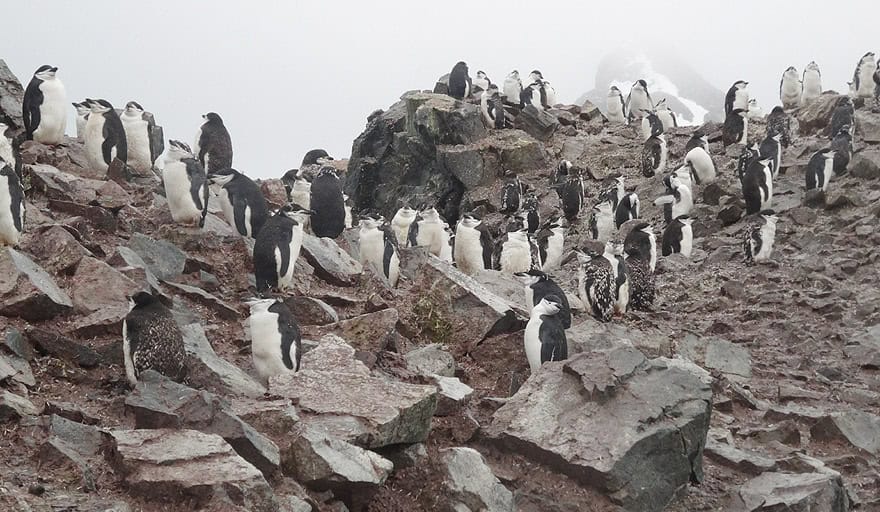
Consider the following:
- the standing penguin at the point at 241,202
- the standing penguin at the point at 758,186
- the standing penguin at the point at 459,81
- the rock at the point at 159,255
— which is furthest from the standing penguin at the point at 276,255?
the standing penguin at the point at 459,81

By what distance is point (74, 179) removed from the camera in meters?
11.9

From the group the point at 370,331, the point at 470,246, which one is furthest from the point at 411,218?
the point at 370,331

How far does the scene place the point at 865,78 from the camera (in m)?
24.9

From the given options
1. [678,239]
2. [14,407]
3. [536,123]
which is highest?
[536,123]

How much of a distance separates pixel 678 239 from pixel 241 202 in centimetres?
949

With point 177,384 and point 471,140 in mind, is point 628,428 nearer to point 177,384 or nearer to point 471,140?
point 177,384

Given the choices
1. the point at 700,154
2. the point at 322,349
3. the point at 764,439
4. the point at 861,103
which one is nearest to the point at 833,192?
the point at 700,154

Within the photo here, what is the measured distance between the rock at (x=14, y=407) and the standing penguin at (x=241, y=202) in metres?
5.82

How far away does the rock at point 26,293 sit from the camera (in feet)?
25.8

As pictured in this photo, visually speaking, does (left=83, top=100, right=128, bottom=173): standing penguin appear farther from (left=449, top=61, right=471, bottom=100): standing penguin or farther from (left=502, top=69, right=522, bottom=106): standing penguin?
(left=502, top=69, right=522, bottom=106): standing penguin

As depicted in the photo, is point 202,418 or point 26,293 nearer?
point 202,418

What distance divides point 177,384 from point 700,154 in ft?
57.1

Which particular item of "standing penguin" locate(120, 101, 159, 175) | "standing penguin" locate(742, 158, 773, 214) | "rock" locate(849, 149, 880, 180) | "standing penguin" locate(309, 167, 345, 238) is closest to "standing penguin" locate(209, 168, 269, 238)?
"standing penguin" locate(309, 167, 345, 238)

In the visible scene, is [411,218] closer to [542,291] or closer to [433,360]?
[542,291]
